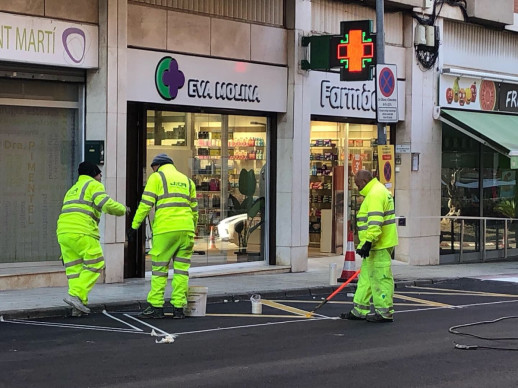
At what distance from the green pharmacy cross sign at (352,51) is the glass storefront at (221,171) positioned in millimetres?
1788

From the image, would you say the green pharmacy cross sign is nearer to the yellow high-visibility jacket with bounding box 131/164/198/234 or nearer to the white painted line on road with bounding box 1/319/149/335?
the yellow high-visibility jacket with bounding box 131/164/198/234

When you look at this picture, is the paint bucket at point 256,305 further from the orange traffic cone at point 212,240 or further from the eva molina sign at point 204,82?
the orange traffic cone at point 212,240

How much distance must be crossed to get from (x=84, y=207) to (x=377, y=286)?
3.57 m

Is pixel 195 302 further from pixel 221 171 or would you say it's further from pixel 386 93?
pixel 386 93

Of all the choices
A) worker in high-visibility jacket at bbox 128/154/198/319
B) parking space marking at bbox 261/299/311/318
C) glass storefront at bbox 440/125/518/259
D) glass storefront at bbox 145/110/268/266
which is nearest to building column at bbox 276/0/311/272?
glass storefront at bbox 145/110/268/266

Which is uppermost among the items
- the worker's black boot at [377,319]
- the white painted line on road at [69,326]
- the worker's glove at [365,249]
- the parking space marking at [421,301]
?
the worker's glove at [365,249]

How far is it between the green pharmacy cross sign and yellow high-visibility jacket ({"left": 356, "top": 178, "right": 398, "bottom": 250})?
199 inches

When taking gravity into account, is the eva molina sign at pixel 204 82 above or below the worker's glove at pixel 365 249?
above

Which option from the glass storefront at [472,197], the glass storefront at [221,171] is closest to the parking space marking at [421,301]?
the glass storefront at [221,171]

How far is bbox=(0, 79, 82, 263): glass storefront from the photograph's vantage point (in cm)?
1362

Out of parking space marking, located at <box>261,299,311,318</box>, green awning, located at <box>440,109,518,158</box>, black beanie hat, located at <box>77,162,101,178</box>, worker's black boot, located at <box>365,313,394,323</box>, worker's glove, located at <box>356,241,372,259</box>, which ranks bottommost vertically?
parking space marking, located at <box>261,299,311,318</box>

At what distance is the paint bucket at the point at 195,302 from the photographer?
11.1 metres

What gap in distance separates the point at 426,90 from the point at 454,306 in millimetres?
7854

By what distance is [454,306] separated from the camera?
12.8 m
